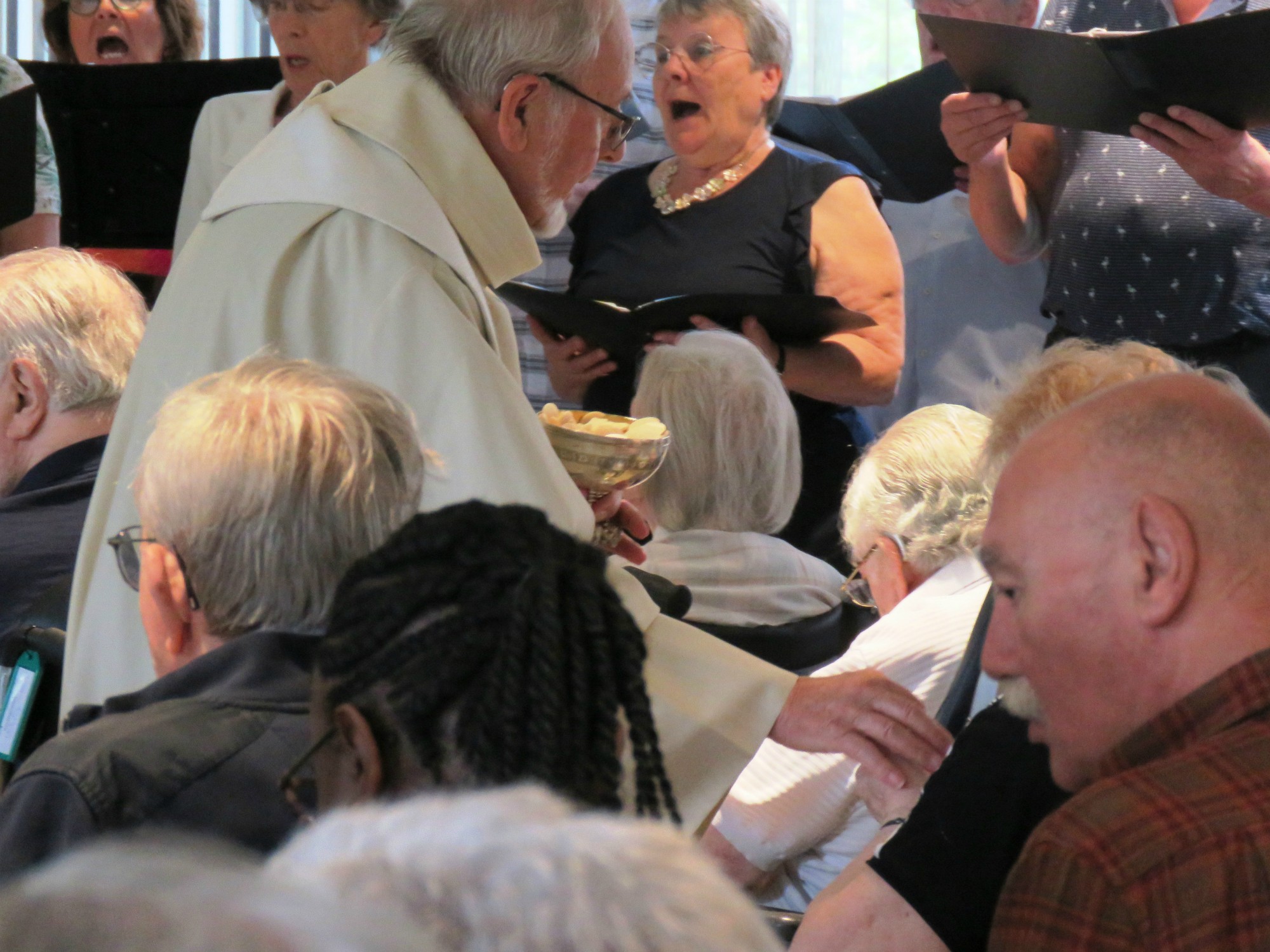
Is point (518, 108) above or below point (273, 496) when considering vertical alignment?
above

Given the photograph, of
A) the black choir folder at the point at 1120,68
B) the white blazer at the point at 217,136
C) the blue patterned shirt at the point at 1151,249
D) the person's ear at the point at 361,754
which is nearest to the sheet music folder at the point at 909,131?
the blue patterned shirt at the point at 1151,249

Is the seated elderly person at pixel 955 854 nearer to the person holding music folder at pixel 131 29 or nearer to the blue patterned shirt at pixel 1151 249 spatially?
the blue patterned shirt at pixel 1151 249

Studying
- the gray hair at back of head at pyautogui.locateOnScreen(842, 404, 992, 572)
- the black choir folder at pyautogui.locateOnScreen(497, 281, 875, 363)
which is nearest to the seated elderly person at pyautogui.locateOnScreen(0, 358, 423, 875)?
the gray hair at back of head at pyautogui.locateOnScreen(842, 404, 992, 572)

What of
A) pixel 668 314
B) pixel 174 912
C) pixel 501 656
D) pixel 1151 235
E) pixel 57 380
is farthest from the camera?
pixel 668 314

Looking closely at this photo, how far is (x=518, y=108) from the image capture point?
2.25 meters

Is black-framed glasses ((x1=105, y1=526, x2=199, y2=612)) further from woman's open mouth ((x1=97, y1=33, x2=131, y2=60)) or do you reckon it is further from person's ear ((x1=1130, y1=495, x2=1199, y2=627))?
woman's open mouth ((x1=97, y1=33, x2=131, y2=60))

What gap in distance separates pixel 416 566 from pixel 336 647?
0.09 metres

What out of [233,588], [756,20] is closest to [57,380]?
[233,588]

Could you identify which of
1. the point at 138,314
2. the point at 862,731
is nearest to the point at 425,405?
the point at 862,731

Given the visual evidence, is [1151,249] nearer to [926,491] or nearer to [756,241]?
[926,491]

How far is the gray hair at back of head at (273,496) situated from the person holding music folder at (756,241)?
2.05 meters

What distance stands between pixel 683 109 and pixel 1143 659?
242cm

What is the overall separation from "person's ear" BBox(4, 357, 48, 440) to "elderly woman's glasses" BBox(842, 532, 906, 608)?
1.46 m

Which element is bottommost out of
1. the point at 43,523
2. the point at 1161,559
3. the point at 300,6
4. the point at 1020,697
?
the point at 43,523
